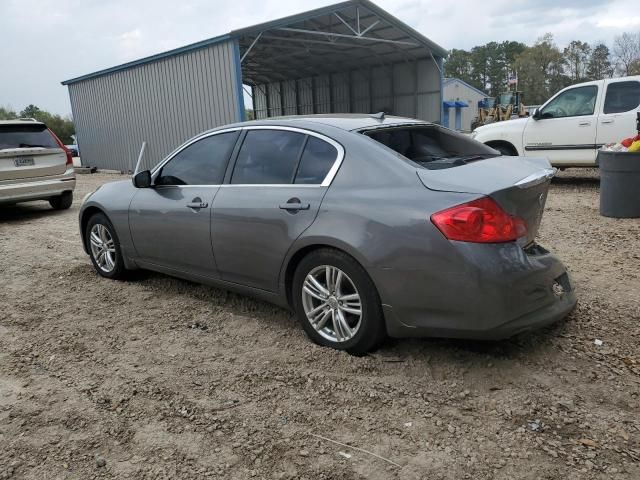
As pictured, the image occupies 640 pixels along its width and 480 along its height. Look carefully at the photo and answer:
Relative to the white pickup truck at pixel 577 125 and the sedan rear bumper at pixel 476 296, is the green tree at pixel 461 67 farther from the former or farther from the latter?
the sedan rear bumper at pixel 476 296

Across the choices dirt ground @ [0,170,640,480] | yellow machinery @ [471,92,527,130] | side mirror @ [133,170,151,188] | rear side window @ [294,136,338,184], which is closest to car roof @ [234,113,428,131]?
rear side window @ [294,136,338,184]

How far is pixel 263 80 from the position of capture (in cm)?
2706

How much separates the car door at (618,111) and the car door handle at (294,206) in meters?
8.33

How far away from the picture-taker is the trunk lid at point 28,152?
8.92m

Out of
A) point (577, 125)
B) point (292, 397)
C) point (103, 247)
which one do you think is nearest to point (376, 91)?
point (577, 125)

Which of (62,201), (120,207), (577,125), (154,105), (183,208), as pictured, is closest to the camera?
(183,208)

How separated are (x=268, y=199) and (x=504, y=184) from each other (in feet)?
5.10

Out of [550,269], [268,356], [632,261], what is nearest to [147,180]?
[268,356]

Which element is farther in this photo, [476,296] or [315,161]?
[315,161]

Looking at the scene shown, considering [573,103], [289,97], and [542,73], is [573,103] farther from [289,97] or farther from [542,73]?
[542,73]

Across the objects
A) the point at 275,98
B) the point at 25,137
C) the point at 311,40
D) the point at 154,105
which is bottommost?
the point at 25,137

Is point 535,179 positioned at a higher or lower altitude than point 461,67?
lower

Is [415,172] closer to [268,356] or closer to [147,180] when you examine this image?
[268,356]

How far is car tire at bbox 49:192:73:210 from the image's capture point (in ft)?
33.6
